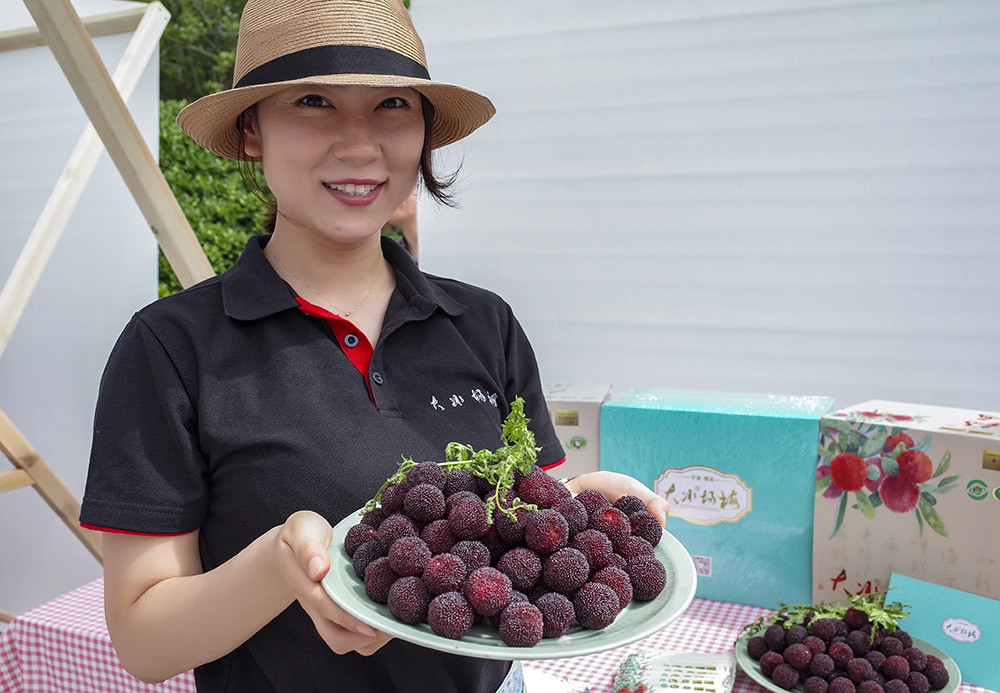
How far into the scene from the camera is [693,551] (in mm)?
1686

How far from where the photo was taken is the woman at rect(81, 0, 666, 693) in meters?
0.88

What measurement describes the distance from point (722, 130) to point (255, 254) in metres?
1.46

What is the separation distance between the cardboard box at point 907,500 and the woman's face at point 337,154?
104cm

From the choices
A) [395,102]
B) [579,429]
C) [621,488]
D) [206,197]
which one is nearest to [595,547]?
[621,488]

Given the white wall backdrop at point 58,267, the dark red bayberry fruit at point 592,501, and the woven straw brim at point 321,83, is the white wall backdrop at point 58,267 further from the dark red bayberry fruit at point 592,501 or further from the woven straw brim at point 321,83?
the dark red bayberry fruit at point 592,501

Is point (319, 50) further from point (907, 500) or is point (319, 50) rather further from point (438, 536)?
point (907, 500)

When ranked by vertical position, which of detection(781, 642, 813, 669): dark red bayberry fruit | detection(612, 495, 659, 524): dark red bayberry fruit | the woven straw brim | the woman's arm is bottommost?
detection(781, 642, 813, 669): dark red bayberry fruit

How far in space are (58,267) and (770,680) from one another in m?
2.83

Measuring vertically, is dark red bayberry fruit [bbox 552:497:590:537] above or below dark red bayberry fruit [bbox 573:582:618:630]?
above

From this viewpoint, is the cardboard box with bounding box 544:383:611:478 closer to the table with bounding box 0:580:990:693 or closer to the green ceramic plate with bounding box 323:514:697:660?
the table with bounding box 0:580:990:693

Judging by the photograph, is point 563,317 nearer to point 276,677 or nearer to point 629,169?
point 629,169

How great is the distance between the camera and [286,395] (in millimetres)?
951

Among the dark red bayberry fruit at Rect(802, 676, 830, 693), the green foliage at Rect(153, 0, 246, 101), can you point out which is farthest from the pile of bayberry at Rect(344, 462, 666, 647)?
the green foliage at Rect(153, 0, 246, 101)

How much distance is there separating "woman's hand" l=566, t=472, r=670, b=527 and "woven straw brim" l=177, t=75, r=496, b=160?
572 mm
